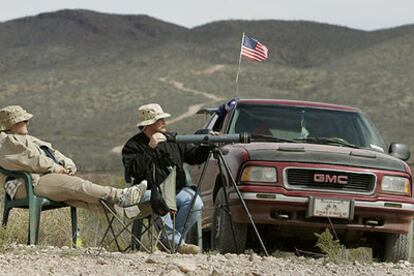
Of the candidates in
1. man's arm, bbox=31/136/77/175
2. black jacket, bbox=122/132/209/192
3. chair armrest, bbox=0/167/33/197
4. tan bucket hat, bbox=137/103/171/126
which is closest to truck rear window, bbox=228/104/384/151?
black jacket, bbox=122/132/209/192

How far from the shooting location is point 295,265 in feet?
26.9

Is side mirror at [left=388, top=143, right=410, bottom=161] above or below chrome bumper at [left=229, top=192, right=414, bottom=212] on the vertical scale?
above

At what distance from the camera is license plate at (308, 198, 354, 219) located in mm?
9258

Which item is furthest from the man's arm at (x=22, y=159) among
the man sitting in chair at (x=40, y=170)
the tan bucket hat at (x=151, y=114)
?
the tan bucket hat at (x=151, y=114)

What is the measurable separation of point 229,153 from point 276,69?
85414 mm

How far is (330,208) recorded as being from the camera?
9.29 meters

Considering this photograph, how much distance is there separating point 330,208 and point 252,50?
3.23 metres

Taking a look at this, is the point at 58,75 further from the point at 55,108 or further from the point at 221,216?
the point at 221,216

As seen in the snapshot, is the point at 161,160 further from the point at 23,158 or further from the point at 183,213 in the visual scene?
the point at 23,158

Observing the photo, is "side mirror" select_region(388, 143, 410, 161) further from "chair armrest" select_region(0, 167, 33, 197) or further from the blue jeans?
"chair armrest" select_region(0, 167, 33, 197)

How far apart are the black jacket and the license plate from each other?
1.01m

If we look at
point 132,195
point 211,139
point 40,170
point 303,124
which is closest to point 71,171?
point 40,170

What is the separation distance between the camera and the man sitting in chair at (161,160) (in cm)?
892

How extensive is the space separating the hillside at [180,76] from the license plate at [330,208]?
1208 inches
